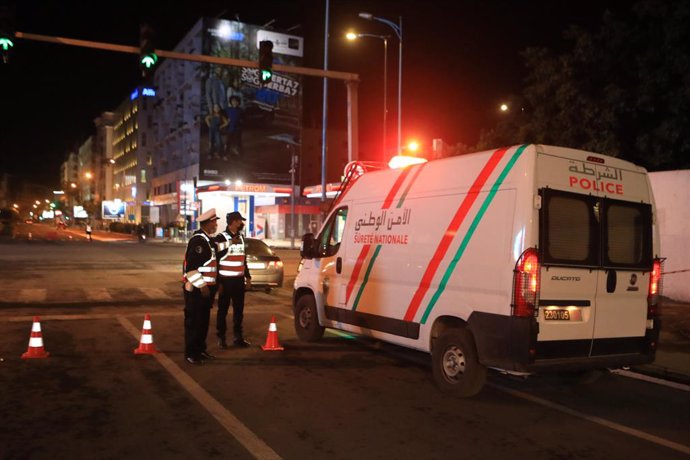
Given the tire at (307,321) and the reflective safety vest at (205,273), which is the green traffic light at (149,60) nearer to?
the reflective safety vest at (205,273)

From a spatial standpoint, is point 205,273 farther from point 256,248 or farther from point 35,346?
point 256,248

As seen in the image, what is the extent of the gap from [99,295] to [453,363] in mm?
10886

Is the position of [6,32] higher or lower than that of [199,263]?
higher

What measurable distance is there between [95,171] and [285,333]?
476 ft

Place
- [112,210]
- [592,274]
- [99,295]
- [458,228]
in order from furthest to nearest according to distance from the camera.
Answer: [112,210] → [99,295] → [458,228] → [592,274]

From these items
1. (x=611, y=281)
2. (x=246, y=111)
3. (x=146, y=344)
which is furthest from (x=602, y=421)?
(x=246, y=111)

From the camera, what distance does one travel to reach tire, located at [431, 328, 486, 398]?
20.1 ft

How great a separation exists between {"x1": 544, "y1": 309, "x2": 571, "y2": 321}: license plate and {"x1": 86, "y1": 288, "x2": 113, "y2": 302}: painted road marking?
10909 millimetres

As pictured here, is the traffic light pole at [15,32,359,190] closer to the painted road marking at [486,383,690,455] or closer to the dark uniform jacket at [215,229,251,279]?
the dark uniform jacket at [215,229,251,279]

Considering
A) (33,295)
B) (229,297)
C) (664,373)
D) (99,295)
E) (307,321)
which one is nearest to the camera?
(664,373)

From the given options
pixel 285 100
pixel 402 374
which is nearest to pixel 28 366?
pixel 402 374

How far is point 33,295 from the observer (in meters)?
14.5

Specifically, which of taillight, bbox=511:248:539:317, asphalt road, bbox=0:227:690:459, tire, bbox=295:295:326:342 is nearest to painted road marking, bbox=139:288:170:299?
asphalt road, bbox=0:227:690:459

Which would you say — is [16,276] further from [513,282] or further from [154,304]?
[513,282]
